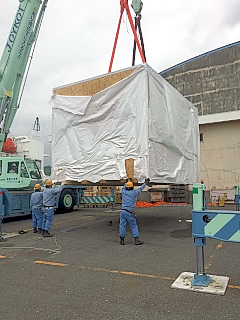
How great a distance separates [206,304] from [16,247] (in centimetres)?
509

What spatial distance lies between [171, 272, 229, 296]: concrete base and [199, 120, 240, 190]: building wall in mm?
15722

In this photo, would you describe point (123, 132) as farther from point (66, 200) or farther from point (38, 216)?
→ point (66, 200)

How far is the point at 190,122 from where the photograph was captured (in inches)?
376

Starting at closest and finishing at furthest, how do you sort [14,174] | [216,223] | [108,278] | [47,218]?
1. [216,223]
2. [108,278]
3. [47,218]
4. [14,174]

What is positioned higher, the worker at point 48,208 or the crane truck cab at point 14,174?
the crane truck cab at point 14,174

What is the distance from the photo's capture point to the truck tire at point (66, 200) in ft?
49.6

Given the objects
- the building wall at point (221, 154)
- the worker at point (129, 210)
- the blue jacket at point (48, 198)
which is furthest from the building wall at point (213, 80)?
the worker at point (129, 210)

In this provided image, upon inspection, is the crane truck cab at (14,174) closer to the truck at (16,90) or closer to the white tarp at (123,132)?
the truck at (16,90)

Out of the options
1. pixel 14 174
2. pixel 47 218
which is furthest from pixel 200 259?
pixel 14 174

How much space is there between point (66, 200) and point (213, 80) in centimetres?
1330

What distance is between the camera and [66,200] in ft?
50.8

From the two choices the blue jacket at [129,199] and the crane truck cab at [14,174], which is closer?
the blue jacket at [129,199]

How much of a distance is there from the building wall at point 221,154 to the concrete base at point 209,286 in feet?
51.6

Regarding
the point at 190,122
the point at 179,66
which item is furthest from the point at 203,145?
the point at 190,122
